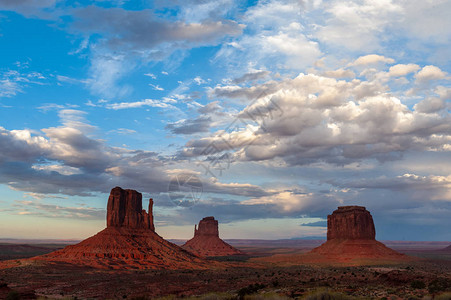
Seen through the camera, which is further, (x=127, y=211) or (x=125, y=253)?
(x=127, y=211)

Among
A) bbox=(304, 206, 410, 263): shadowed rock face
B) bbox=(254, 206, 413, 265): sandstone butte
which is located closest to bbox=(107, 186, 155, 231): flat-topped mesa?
bbox=(254, 206, 413, 265): sandstone butte

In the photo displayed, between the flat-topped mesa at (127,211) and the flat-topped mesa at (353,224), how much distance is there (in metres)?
75.6

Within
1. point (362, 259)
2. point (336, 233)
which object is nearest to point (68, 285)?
point (362, 259)

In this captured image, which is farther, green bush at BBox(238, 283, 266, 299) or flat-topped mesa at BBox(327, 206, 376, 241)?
flat-topped mesa at BBox(327, 206, 376, 241)

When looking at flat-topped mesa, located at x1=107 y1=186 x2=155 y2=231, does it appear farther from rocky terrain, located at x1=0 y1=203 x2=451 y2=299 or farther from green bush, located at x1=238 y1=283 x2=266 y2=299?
green bush, located at x1=238 y1=283 x2=266 y2=299

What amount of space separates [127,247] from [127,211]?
65.5 ft

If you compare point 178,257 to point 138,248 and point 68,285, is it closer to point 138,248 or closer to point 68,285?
point 138,248

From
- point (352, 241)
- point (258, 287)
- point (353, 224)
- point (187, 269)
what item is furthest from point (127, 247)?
point (353, 224)

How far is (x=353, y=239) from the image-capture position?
144m

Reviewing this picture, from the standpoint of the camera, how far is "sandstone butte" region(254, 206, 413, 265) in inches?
4925

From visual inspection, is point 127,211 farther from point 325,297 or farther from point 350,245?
point 325,297

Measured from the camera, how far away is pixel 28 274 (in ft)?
244

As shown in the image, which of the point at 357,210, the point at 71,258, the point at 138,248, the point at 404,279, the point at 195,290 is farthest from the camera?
the point at 357,210

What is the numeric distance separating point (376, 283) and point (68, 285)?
4654 cm
